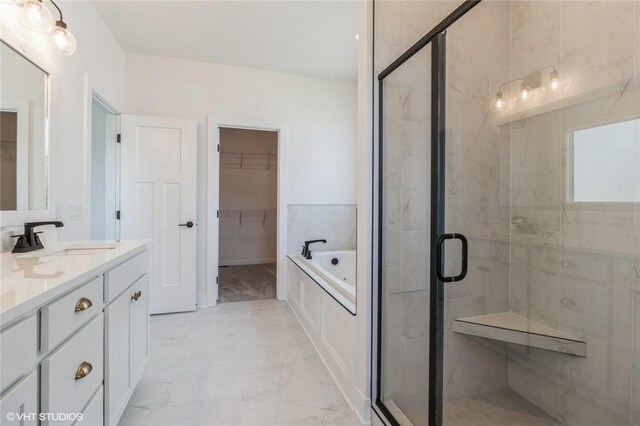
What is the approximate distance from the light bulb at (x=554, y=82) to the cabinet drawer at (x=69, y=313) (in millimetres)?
2319

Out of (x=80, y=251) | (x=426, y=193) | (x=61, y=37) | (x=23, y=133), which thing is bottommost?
(x=80, y=251)

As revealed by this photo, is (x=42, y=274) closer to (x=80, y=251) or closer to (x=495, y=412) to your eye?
(x=80, y=251)

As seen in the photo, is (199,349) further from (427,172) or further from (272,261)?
(272,261)

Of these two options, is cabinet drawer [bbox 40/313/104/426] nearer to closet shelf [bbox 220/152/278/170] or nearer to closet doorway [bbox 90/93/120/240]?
closet doorway [bbox 90/93/120/240]

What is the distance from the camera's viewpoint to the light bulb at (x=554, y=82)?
1522 millimetres

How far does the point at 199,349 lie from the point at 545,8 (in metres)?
3.13

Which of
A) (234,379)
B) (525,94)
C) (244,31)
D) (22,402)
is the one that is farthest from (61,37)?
(525,94)

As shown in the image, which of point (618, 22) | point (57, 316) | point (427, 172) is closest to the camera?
point (57, 316)

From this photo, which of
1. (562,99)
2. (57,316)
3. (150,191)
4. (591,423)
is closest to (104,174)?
(150,191)

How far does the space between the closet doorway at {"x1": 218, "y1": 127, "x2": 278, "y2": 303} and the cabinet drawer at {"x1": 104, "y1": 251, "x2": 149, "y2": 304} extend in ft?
11.0

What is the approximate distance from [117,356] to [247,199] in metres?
4.18

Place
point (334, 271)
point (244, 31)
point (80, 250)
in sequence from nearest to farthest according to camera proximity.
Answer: point (80, 250), point (244, 31), point (334, 271)

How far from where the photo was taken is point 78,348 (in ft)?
3.15

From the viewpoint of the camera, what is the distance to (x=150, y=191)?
2918 mm
